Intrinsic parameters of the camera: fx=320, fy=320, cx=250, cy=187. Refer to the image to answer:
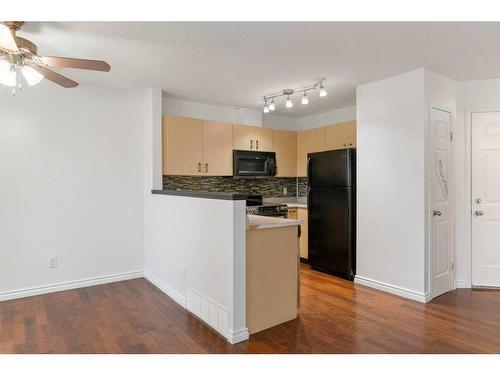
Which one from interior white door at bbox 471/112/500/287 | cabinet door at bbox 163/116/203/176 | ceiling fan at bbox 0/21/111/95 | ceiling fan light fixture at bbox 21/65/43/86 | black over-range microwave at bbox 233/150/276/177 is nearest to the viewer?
ceiling fan at bbox 0/21/111/95

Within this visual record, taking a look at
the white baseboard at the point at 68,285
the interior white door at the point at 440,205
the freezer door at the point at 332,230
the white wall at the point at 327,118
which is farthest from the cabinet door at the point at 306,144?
the white baseboard at the point at 68,285

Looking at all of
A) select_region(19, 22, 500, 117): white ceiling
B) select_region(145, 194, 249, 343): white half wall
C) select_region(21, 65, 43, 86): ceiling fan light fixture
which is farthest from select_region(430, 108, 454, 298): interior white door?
select_region(21, 65, 43, 86): ceiling fan light fixture

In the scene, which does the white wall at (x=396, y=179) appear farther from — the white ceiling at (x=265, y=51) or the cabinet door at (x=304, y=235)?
the cabinet door at (x=304, y=235)

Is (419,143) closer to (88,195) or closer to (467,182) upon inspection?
(467,182)

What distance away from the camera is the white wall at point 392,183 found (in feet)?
10.4

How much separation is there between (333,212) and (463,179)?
4.87 feet

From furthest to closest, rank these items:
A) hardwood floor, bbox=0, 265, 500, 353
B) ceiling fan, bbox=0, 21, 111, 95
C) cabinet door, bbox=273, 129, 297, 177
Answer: cabinet door, bbox=273, 129, 297, 177, hardwood floor, bbox=0, 265, 500, 353, ceiling fan, bbox=0, 21, 111, 95

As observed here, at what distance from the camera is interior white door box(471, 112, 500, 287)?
3535 mm

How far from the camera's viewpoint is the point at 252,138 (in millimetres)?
4777

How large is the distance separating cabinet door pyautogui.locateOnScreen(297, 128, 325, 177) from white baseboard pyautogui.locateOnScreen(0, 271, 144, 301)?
9.41ft

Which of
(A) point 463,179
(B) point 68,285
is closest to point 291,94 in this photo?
(A) point 463,179

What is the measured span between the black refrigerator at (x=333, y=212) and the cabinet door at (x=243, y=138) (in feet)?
2.97

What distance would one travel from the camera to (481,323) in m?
2.65

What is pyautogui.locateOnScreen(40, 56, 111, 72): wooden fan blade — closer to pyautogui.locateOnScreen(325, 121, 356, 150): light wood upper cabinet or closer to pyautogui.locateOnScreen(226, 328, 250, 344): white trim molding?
pyautogui.locateOnScreen(226, 328, 250, 344): white trim molding
